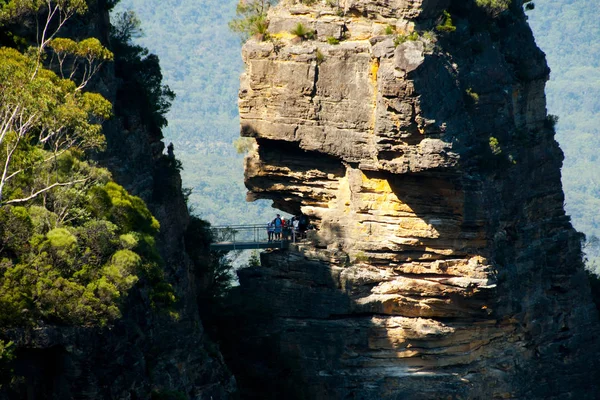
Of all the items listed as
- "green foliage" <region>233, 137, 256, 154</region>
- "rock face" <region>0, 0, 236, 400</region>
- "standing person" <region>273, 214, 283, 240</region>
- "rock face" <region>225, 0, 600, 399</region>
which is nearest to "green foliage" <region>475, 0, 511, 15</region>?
"rock face" <region>225, 0, 600, 399</region>

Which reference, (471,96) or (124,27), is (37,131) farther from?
(471,96)

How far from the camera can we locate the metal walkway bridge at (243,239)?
50969mm

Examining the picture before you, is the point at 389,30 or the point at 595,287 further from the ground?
the point at 389,30

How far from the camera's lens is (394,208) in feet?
161

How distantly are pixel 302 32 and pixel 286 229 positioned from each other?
699cm

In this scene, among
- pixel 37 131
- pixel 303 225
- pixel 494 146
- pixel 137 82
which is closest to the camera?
pixel 37 131

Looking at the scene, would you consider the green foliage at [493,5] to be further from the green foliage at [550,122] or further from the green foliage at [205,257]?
the green foliage at [205,257]

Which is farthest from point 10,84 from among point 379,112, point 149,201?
point 379,112

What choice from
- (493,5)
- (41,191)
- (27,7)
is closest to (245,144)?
(493,5)

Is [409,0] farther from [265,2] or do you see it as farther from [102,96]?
[102,96]

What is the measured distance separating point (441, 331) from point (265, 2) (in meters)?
12.6

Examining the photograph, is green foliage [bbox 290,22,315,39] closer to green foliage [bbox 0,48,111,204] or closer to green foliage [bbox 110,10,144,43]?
green foliage [bbox 110,10,144,43]

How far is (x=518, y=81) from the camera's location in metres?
54.1

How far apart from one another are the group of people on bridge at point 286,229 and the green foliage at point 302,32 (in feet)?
21.0
